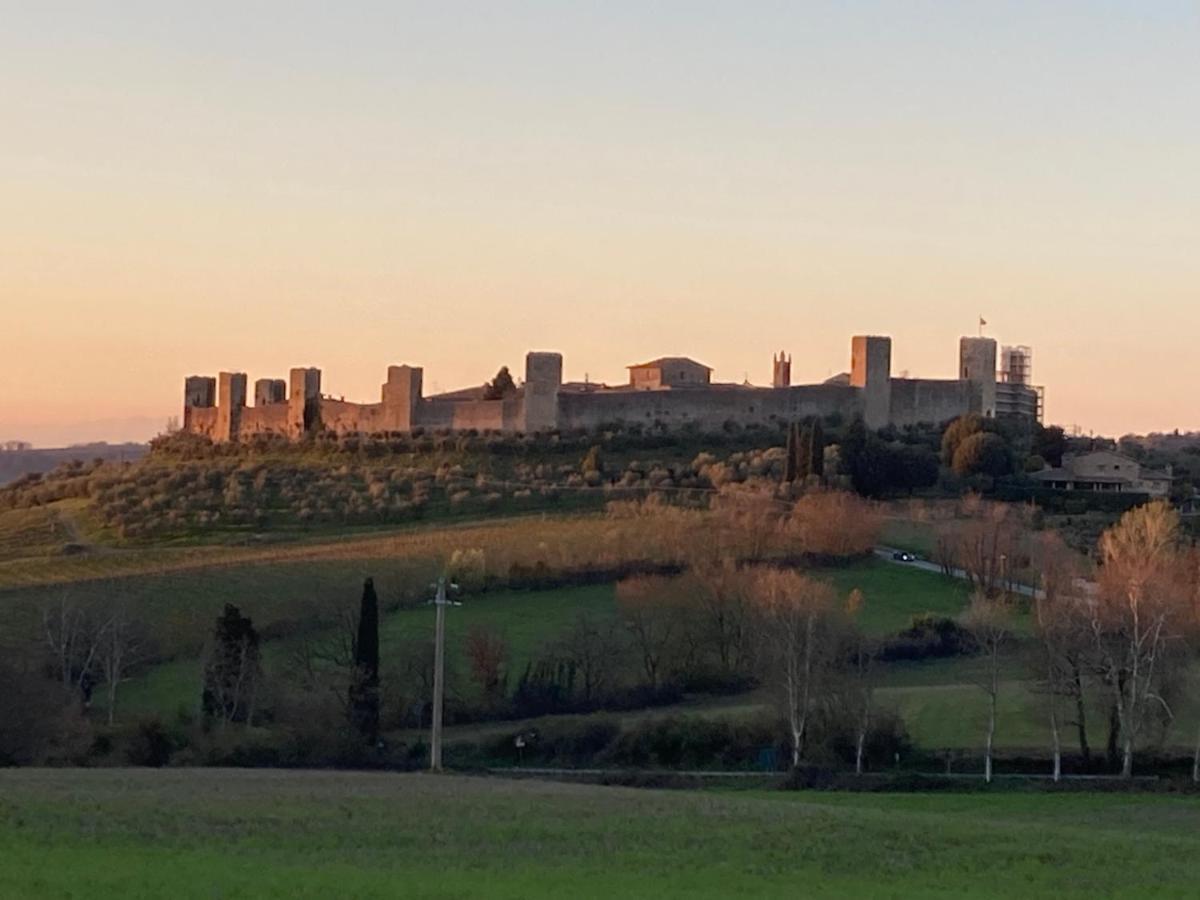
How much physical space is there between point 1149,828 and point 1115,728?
8443mm

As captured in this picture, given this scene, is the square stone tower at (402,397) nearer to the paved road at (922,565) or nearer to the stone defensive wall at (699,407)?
the stone defensive wall at (699,407)

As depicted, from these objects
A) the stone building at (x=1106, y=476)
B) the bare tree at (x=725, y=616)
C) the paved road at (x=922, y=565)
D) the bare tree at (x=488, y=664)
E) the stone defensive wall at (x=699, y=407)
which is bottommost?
the bare tree at (x=488, y=664)

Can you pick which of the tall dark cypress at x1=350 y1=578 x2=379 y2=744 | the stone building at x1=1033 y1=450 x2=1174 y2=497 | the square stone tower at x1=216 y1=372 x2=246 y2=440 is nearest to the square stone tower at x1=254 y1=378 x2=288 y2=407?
the square stone tower at x1=216 y1=372 x2=246 y2=440

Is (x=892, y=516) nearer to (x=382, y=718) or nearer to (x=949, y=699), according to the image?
(x=949, y=699)

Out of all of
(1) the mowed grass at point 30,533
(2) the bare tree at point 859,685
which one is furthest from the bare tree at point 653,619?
(1) the mowed grass at point 30,533

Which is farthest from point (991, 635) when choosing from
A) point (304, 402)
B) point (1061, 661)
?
point (304, 402)

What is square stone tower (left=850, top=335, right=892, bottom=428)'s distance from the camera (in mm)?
70938

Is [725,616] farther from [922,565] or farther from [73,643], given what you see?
[73,643]

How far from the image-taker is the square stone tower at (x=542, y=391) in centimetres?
7050

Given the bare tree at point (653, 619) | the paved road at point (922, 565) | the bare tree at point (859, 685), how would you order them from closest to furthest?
1. the bare tree at point (859, 685)
2. the bare tree at point (653, 619)
3. the paved road at point (922, 565)

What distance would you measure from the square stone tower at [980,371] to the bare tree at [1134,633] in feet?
116

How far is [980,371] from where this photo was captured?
7388cm

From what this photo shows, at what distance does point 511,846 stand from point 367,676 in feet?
51.6

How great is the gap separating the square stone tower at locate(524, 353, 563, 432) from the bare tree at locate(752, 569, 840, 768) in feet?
108
